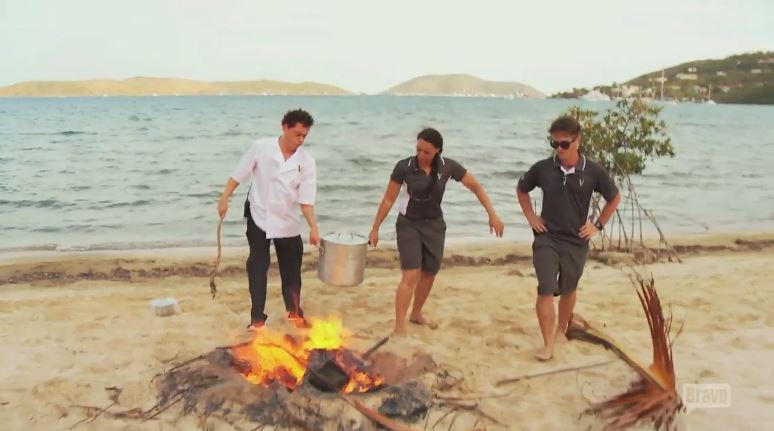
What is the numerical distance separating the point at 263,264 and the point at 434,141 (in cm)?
194

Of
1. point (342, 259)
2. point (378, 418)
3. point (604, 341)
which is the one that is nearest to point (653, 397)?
point (604, 341)

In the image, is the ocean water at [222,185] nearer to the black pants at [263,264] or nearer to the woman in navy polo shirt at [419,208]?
the black pants at [263,264]

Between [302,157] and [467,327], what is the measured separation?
7.79 ft

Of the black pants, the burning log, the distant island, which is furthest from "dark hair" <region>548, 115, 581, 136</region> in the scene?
the distant island

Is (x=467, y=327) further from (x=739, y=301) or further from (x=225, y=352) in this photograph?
(x=739, y=301)

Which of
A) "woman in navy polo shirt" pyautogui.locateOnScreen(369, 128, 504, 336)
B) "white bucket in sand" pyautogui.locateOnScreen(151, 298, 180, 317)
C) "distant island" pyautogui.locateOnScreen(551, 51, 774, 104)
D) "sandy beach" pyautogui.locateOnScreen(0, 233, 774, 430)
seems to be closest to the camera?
"sandy beach" pyautogui.locateOnScreen(0, 233, 774, 430)

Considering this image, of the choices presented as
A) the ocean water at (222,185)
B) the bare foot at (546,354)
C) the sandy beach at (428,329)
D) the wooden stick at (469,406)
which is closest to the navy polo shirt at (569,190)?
the bare foot at (546,354)

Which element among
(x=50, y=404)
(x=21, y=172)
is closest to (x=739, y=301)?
(x=50, y=404)

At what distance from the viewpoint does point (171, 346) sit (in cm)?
546

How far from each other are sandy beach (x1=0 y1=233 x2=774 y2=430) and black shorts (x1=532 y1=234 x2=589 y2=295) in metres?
0.70

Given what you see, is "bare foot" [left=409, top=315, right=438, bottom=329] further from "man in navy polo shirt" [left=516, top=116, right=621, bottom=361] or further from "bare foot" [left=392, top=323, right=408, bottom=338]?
"man in navy polo shirt" [left=516, top=116, right=621, bottom=361]

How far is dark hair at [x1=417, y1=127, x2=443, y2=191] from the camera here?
5273 millimetres

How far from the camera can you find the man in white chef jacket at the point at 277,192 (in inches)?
211

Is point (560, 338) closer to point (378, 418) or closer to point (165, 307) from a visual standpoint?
point (378, 418)
